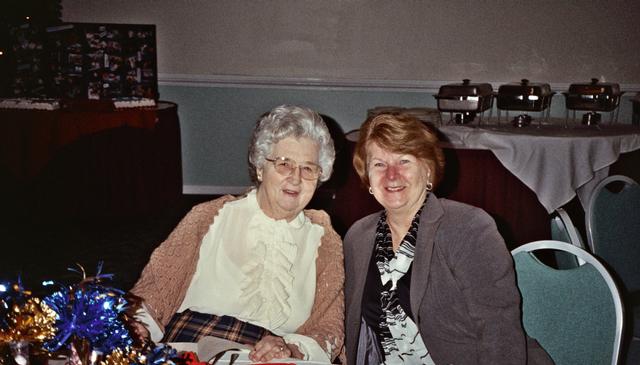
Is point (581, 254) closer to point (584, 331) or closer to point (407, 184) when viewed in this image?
point (584, 331)

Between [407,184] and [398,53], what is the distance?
13.6ft

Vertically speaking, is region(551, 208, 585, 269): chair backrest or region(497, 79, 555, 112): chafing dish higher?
region(497, 79, 555, 112): chafing dish

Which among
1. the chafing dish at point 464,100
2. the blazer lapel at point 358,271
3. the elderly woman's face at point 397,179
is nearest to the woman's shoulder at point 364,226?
the blazer lapel at point 358,271

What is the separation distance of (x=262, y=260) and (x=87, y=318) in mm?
948

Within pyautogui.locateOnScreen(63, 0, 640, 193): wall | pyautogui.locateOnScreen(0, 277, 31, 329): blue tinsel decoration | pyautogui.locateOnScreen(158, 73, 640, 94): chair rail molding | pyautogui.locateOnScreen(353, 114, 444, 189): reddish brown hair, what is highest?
pyautogui.locateOnScreen(63, 0, 640, 193): wall

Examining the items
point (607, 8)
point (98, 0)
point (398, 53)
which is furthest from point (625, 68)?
point (98, 0)

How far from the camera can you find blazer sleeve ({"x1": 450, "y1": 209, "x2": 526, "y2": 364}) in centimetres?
146

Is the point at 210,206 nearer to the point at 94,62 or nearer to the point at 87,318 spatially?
the point at 87,318

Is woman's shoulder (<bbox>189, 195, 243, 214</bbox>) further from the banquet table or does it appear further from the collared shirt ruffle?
the banquet table

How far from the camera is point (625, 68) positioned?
18.5 ft

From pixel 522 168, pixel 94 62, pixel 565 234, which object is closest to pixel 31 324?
pixel 565 234

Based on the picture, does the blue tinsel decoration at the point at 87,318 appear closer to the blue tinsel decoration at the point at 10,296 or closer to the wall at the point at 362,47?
the blue tinsel decoration at the point at 10,296

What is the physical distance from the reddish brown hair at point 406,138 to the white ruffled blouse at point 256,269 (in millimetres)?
370

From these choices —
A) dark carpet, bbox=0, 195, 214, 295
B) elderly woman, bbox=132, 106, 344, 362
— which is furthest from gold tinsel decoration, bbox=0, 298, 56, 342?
dark carpet, bbox=0, 195, 214, 295
